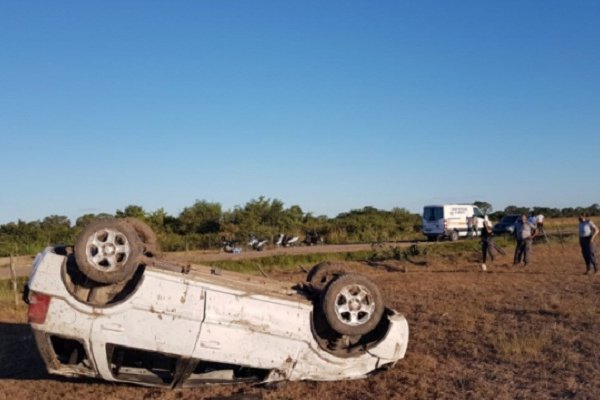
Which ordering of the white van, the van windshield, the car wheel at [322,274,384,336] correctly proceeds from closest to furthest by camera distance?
the car wheel at [322,274,384,336]
the white van
the van windshield

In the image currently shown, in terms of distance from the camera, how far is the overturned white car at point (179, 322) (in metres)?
5.39

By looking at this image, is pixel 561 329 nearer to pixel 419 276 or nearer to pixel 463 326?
pixel 463 326

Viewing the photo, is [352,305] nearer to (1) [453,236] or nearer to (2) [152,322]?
(2) [152,322]

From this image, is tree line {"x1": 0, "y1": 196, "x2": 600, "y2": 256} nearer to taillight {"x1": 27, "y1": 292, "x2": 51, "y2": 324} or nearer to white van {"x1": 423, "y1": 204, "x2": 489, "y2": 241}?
white van {"x1": 423, "y1": 204, "x2": 489, "y2": 241}

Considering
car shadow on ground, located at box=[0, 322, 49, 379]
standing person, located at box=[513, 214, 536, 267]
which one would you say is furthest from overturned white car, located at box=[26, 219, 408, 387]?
standing person, located at box=[513, 214, 536, 267]

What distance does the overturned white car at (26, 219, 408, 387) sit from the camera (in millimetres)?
5387

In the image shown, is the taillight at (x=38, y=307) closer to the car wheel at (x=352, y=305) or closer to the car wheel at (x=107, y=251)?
the car wheel at (x=107, y=251)

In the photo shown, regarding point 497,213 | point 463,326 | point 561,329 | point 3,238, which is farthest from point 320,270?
point 497,213

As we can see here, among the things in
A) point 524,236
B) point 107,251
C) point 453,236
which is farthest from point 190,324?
point 453,236

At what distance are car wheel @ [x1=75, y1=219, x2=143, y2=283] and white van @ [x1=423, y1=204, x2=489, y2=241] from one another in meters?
27.9

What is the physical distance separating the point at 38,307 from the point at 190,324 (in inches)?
54.6

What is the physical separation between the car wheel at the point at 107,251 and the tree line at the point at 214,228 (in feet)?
82.6

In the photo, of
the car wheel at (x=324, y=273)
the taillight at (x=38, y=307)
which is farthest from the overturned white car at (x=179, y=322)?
the car wheel at (x=324, y=273)

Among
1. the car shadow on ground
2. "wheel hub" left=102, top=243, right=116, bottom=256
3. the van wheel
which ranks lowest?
the car shadow on ground
